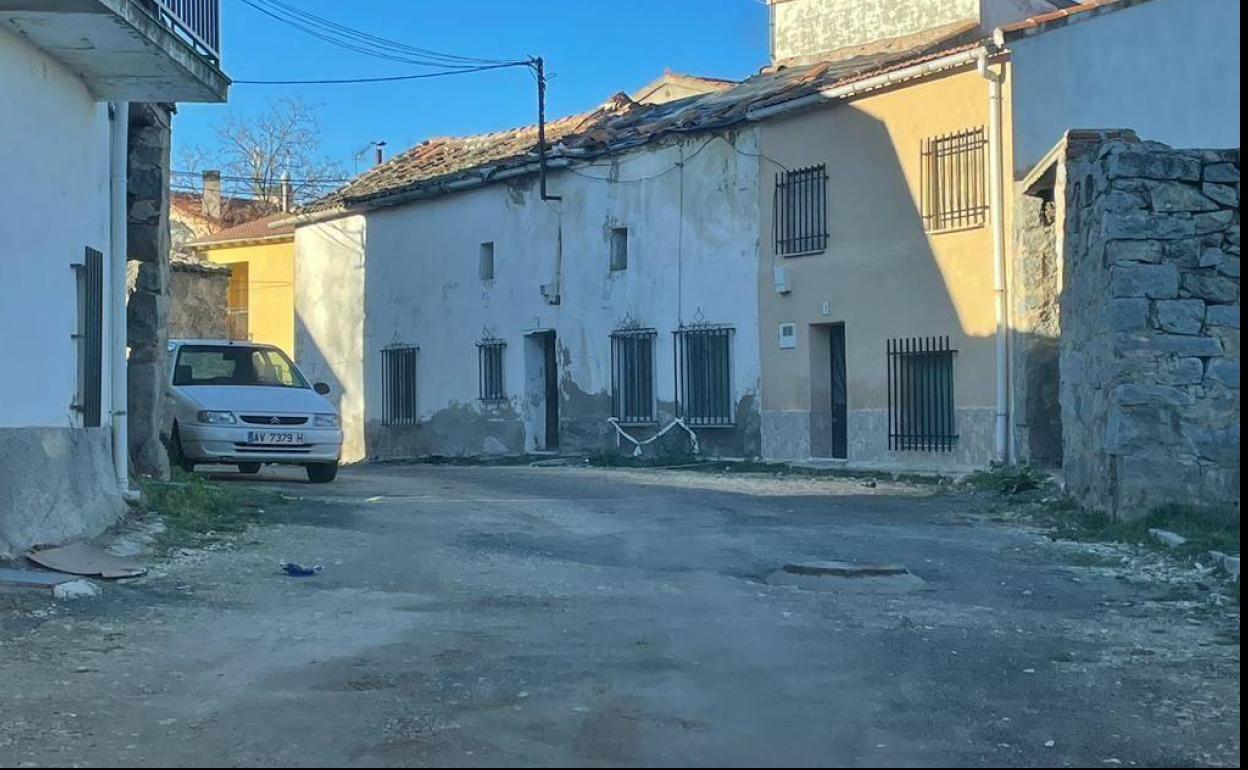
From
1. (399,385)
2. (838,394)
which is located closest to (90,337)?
(838,394)

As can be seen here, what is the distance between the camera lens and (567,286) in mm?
22328

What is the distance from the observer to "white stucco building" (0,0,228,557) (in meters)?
8.19

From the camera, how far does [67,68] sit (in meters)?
9.19

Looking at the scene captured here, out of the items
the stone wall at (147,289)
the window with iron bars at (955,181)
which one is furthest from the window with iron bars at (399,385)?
the stone wall at (147,289)

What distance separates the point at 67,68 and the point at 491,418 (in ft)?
49.7

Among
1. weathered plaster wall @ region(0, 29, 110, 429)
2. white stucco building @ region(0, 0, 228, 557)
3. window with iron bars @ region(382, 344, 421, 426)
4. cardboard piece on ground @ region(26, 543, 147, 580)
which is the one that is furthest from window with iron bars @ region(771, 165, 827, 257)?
cardboard piece on ground @ region(26, 543, 147, 580)

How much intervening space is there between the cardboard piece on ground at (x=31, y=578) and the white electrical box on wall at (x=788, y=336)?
40.0 feet

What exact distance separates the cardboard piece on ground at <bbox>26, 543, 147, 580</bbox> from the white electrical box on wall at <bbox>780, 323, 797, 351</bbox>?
11446 millimetres

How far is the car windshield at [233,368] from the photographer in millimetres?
14477

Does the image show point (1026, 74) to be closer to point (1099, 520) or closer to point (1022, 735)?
point (1099, 520)

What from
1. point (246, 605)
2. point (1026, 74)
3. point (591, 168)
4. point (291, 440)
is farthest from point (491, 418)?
point (246, 605)

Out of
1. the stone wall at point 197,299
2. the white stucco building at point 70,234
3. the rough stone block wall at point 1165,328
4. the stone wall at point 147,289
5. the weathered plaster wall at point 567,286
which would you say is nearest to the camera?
the white stucco building at point 70,234

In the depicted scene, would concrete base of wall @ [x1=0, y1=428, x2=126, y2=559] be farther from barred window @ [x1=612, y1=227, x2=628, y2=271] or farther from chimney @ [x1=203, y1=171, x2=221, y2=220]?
chimney @ [x1=203, y1=171, x2=221, y2=220]

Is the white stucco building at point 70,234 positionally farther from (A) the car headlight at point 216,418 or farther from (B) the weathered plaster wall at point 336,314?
(B) the weathered plaster wall at point 336,314
